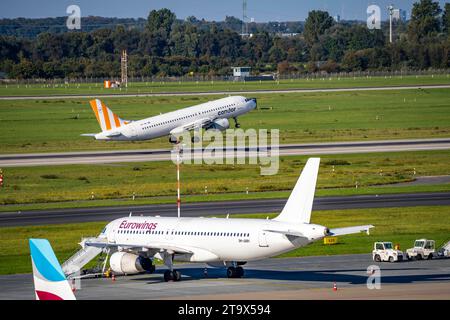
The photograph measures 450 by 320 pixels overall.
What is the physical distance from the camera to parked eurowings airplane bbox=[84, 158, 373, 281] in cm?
5809

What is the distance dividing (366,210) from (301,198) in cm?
3347

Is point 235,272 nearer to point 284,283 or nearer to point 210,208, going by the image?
point 284,283

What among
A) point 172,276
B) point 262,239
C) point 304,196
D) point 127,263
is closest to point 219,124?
point 127,263

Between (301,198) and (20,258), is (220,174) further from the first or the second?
(301,198)

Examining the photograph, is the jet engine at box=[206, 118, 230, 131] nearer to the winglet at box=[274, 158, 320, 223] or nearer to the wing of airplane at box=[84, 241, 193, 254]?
the wing of airplane at box=[84, 241, 193, 254]

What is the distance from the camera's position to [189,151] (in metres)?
136

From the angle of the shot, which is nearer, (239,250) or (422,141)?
(239,250)

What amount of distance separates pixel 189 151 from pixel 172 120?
5.47 metres

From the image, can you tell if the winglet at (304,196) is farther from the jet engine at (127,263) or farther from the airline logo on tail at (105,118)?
the airline logo on tail at (105,118)

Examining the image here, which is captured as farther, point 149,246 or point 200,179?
point 200,179

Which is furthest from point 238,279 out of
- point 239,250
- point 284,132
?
point 284,132

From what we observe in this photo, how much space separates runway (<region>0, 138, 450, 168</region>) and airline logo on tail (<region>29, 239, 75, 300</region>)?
92597 mm

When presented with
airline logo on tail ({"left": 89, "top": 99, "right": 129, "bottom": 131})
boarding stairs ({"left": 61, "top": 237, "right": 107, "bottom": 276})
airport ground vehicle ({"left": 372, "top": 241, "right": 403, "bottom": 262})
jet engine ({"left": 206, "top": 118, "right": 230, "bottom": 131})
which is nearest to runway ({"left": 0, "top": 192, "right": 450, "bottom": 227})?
boarding stairs ({"left": 61, "top": 237, "right": 107, "bottom": 276})
